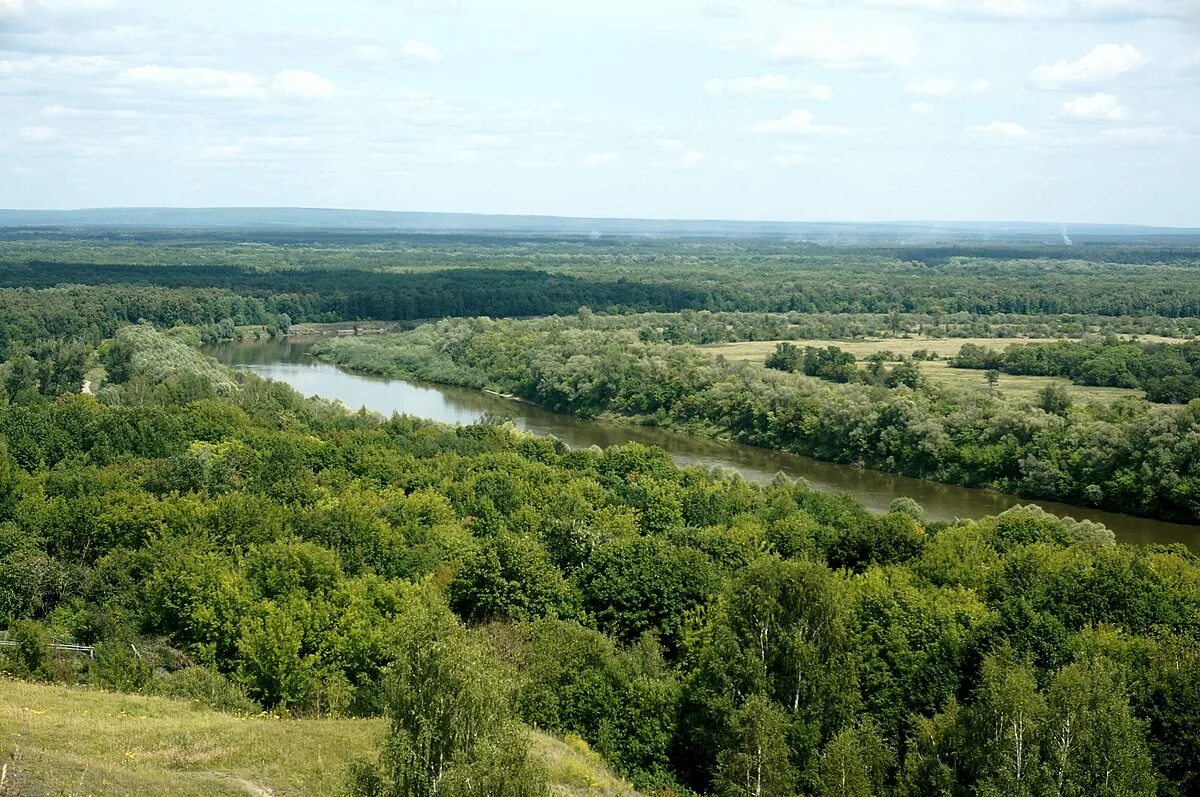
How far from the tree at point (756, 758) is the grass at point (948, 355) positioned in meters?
44.5

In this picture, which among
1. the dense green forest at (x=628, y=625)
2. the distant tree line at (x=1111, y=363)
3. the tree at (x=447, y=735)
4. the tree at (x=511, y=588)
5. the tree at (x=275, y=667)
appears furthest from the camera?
the distant tree line at (x=1111, y=363)

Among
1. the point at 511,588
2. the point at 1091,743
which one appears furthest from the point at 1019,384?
the point at 1091,743

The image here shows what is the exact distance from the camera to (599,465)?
4253 centimetres

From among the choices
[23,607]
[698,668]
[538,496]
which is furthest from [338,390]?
[698,668]

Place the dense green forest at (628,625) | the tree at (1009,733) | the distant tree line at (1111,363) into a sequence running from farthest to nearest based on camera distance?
the distant tree line at (1111,363), the dense green forest at (628,625), the tree at (1009,733)

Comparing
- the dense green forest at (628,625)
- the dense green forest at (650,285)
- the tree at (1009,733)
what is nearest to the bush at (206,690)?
the dense green forest at (628,625)

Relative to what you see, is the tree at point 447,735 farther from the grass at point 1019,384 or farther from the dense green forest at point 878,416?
the grass at point 1019,384

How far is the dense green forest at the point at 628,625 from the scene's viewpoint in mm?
18641

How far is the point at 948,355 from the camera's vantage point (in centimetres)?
8212

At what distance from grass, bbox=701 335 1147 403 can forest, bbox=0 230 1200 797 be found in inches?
149

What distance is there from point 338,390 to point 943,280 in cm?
9056

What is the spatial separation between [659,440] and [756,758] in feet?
141

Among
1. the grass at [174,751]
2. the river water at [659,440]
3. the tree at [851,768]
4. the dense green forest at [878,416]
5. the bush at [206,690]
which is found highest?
the grass at [174,751]

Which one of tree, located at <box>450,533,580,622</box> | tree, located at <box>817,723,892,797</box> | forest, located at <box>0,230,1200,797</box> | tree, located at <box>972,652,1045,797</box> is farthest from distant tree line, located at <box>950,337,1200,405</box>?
tree, located at <box>817,723,892,797</box>
